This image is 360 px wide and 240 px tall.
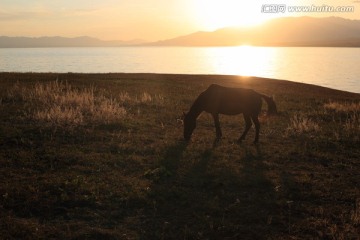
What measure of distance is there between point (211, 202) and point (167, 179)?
212 cm

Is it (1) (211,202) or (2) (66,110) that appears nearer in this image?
(1) (211,202)

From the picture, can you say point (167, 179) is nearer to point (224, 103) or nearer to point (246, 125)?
point (224, 103)

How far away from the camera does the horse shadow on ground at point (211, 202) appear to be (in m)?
8.52

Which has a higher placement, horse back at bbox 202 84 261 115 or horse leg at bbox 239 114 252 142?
horse back at bbox 202 84 261 115

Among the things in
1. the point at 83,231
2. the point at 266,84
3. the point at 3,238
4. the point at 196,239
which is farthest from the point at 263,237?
the point at 266,84

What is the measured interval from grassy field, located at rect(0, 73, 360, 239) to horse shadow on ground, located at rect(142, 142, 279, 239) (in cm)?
3

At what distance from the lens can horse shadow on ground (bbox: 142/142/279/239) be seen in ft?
27.9

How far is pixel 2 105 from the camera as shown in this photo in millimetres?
22047

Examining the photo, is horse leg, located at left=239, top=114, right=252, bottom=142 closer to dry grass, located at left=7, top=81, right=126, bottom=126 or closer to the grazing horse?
the grazing horse

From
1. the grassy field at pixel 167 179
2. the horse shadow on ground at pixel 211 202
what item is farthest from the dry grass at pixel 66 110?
the horse shadow on ground at pixel 211 202

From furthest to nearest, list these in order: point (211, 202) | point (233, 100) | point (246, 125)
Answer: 1. point (246, 125)
2. point (233, 100)
3. point (211, 202)

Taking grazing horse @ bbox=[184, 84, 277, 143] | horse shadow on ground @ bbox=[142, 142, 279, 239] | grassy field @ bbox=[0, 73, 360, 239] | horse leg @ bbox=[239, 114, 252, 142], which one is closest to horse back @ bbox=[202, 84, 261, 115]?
grazing horse @ bbox=[184, 84, 277, 143]

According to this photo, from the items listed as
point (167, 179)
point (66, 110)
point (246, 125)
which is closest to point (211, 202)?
point (167, 179)

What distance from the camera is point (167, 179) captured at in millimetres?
11664
